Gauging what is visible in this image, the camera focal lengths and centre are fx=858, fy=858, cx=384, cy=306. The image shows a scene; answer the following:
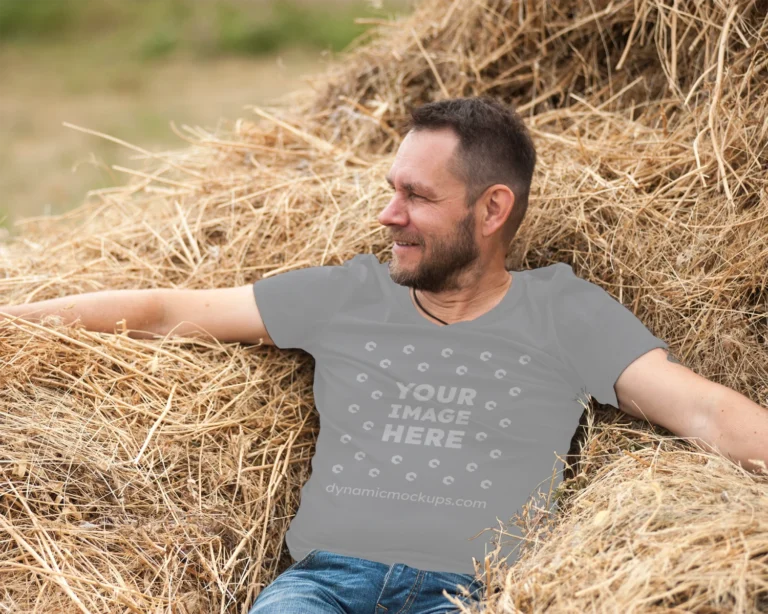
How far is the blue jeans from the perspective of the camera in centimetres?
214

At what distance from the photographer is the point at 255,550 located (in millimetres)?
2520

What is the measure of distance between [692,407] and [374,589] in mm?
937

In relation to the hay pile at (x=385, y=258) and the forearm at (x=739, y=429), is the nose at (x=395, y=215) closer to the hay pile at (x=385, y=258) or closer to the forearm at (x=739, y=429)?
the hay pile at (x=385, y=258)

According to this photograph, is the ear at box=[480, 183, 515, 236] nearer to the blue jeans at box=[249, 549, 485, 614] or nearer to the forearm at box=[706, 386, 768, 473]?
the forearm at box=[706, 386, 768, 473]

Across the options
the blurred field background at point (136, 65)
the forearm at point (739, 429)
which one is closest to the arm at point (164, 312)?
the forearm at point (739, 429)

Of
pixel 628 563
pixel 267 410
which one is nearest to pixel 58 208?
pixel 267 410

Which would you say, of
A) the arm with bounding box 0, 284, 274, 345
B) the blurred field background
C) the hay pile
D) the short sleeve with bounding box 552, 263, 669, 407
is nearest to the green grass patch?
the blurred field background

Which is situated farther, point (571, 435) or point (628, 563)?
point (571, 435)

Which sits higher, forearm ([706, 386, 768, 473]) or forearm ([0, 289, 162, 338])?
forearm ([706, 386, 768, 473])

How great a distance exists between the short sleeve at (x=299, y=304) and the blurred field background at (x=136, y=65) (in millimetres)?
5736

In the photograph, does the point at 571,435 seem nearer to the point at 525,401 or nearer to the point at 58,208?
the point at 525,401

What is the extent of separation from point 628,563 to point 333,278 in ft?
4.33

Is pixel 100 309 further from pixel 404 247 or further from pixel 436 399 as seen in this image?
pixel 436 399

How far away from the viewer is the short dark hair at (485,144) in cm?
256
